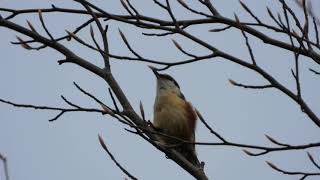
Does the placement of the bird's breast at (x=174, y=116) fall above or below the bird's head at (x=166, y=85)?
below

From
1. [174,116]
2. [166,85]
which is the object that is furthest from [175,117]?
[166,85]

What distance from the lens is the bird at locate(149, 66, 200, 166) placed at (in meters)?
6.71

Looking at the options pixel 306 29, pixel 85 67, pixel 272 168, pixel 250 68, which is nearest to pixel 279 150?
pixel 272 168

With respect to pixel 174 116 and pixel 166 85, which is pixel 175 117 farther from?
pixel 166 85

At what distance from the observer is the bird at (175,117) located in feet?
22.0

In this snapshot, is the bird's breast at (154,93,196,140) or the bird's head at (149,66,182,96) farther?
the bird's head at (149,66,182,96)

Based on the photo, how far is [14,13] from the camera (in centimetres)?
400

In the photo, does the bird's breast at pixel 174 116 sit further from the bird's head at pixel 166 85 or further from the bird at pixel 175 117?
the bird's head at pixel 166 85

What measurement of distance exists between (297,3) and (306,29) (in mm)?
197

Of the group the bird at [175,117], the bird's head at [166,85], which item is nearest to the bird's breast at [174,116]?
the bird at [175,117]

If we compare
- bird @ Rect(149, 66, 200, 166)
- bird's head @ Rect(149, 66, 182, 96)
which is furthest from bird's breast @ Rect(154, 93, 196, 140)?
bird's head @ Rect(149, 66, 182, 96)

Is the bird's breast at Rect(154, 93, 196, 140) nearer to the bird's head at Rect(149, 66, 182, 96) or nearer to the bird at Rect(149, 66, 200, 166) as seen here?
the bird at Rect(149, 66, 200, 166)

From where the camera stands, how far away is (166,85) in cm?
738

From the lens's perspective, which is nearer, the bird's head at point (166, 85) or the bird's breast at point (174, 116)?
the bird's breast at point (174, 116)
